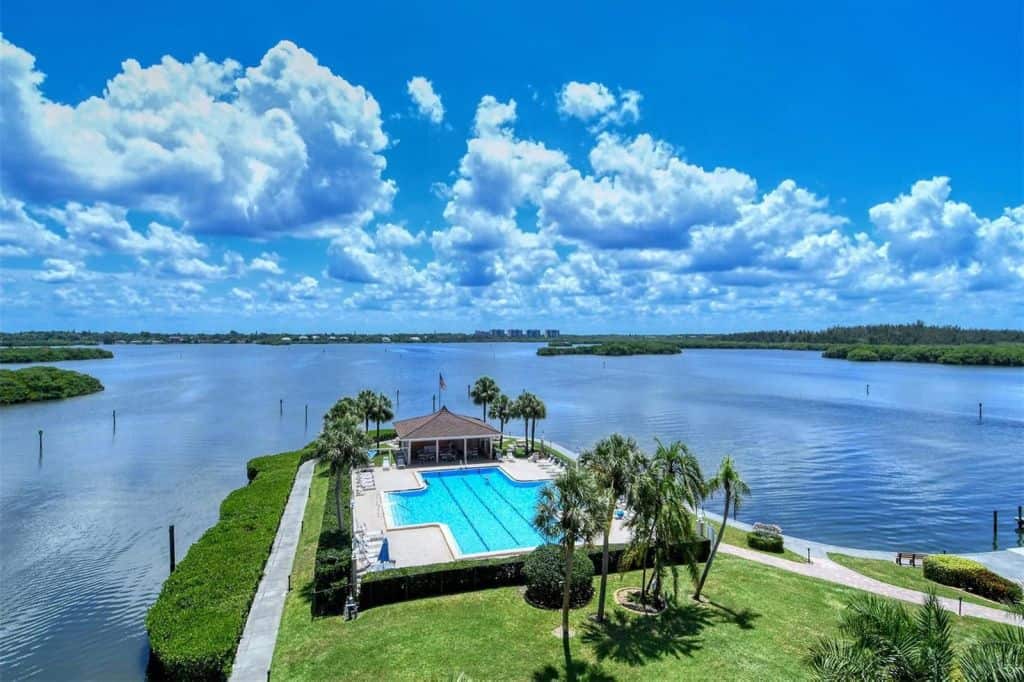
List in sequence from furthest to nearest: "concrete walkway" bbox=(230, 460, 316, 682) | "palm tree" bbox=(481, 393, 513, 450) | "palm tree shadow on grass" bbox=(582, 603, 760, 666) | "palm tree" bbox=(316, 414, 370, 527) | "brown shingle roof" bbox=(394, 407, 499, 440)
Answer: "palm tree" bbox=(481, 393, 513, 450), "brown shingle roof" bbox=(394, 407, 499, 440), "palm tree" bbox=(316, 414, 370, 527), "palm tree shadow on grass" bbox=(582, 603, 760, 666), "concrete walkway" bbox=(230, 460, 316, 682)

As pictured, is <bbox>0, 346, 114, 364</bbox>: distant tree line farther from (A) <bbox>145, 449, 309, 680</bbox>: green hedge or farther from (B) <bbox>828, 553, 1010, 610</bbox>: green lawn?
(B) <bbox>828, 553, 1010, 610</bbox>: green lawn

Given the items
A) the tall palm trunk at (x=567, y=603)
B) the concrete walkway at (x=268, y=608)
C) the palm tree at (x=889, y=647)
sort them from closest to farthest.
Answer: the palm tree at (x=889, y=647) → the concrete walkway at (x=268, y=608) → the tall palm trunk at (x=567, y=603)

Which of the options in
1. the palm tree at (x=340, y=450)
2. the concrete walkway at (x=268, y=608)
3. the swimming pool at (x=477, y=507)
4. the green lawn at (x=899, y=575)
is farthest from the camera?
the swimming pool at (x=477, y=507)

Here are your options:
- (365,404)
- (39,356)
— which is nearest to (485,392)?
(365,404)

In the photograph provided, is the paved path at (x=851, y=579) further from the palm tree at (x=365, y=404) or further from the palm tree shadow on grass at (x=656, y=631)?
the palm tree at (x=365, y=404)

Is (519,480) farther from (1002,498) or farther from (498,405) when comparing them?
(1002,498)

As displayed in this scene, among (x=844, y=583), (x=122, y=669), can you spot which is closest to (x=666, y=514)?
→ (x=844, y=583)

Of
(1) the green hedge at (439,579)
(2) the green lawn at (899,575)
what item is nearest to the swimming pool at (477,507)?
(1) the green hedge at (439,579)

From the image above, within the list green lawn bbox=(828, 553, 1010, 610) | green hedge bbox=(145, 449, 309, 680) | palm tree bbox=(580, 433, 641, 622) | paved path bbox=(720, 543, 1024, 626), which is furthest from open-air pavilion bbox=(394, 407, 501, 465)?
green lawn bbox=(828, 553, 1010, 610)
